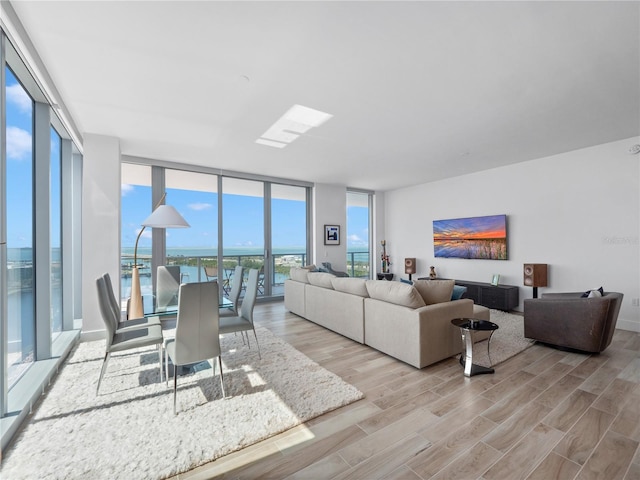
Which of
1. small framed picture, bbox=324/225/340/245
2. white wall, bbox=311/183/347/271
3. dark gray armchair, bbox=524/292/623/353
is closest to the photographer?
dark gray armchair, bbox=524/292/623/353

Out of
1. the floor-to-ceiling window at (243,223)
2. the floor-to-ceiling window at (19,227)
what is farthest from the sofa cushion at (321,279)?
the floor-to-ceiling window at (19,227)

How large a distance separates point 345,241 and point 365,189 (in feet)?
5.23

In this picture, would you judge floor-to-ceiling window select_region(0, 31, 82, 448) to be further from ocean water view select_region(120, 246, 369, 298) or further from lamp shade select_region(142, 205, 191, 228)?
ocean water view select_region(120, 246, 369, 298)

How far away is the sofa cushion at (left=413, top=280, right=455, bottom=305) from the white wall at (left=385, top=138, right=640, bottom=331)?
303 cm

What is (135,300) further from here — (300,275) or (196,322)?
(300,275)

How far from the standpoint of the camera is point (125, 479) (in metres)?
1.53

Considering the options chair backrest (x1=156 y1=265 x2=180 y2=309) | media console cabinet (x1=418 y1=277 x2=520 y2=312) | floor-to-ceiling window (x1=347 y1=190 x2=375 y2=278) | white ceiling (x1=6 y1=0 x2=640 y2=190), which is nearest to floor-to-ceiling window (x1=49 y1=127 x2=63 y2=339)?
white ceiling (x1=6 y1=0 x2=640 y2=190)

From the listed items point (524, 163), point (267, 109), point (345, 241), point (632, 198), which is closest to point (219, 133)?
point (267, 109)

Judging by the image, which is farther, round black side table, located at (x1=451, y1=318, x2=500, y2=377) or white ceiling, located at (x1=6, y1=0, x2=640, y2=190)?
round black side table, located at (x1=451, y1=318, x2=500, y2=377)

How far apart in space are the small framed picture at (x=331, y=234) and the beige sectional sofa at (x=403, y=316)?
3139 mm

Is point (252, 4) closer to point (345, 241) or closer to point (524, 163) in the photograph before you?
point (524, 163)

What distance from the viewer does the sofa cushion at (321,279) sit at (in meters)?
4.21

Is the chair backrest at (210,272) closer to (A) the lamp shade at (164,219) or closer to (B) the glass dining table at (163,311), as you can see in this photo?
(A) the lamp shade at (164,219)

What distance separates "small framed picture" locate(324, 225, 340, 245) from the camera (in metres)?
7.09
